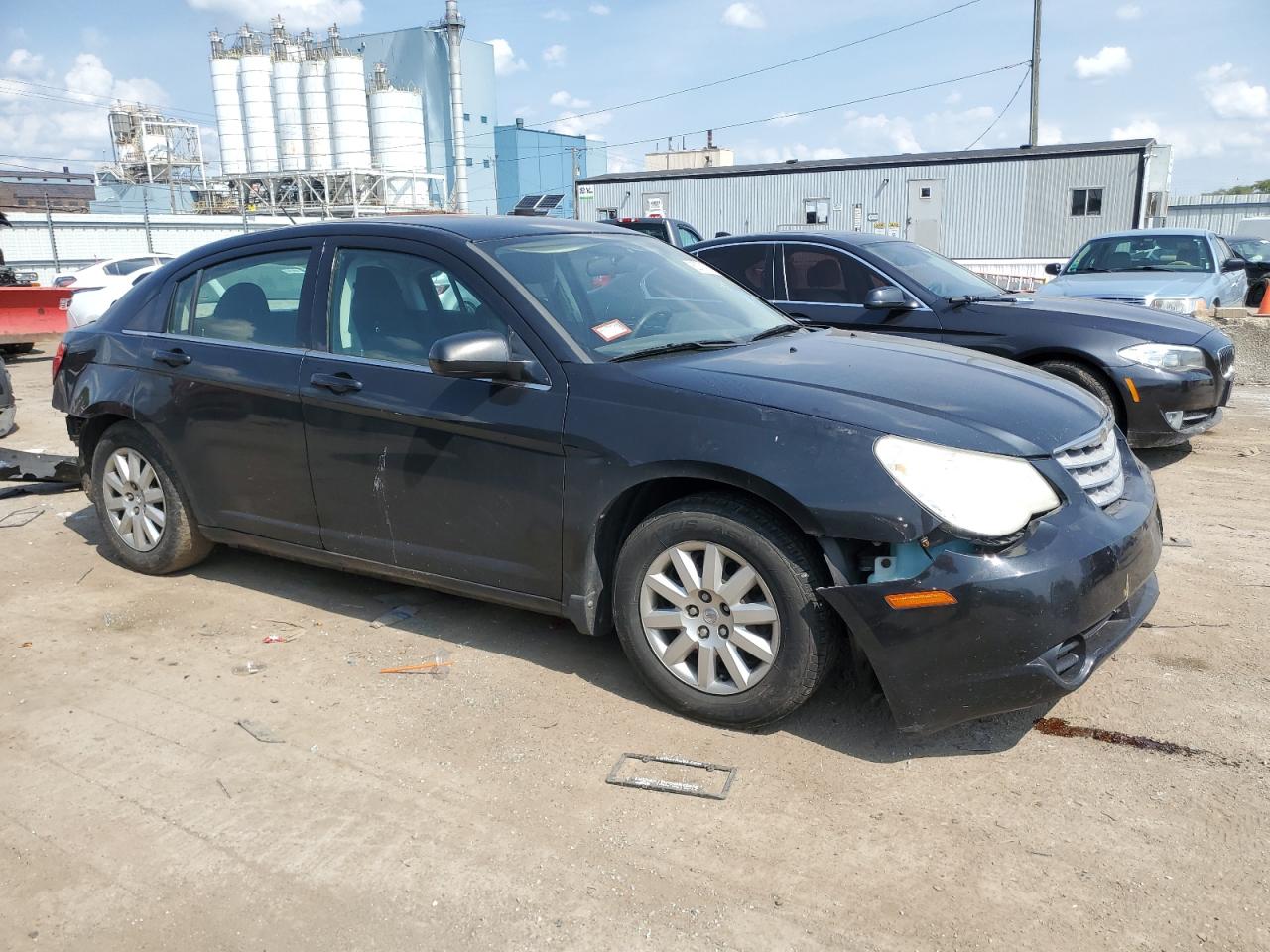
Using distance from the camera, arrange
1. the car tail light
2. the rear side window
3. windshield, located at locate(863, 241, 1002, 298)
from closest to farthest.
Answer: the car tail light < windshield, located at locate(863, 241, 1002, 298) < the rear side window

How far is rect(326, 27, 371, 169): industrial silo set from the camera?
55000mm

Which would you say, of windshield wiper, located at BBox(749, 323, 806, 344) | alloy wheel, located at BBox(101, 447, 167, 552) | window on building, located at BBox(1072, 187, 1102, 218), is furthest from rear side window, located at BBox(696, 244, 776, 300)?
window on building, located at BBox(1072, 187, 1102, 218)

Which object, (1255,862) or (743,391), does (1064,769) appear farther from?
(743,391)

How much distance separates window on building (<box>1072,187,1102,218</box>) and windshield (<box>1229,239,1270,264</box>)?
10346mm

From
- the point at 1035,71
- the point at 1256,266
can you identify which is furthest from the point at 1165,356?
the point at 1035,71

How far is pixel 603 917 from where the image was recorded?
101 inches

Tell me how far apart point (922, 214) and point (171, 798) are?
33033 millimetres

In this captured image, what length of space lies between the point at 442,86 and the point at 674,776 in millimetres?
64859

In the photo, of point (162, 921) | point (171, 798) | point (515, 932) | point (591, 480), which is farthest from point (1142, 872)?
point (171, 798)

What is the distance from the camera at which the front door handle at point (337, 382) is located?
408 centimetres

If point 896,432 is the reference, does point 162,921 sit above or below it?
below

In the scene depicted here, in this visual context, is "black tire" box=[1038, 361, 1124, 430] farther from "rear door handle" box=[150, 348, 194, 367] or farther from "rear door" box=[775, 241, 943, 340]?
"rear door handle" box=[150, 348, 194, 367]

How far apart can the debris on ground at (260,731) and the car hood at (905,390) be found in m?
1.80

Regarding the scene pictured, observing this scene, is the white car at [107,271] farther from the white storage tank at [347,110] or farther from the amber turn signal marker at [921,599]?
the white storage tank at [347,110]
